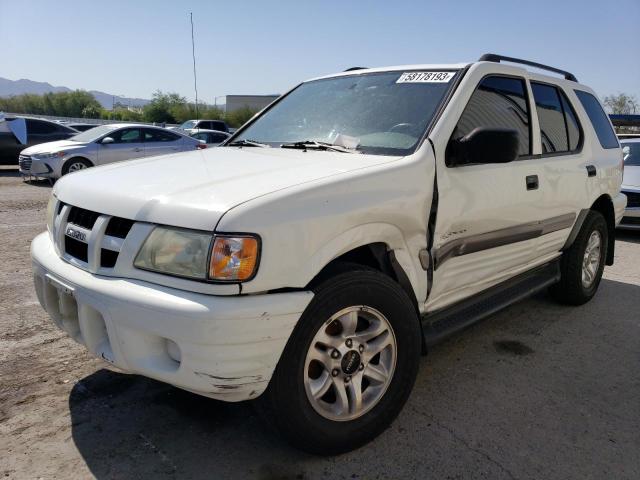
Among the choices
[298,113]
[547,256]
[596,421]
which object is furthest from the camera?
[547,256]

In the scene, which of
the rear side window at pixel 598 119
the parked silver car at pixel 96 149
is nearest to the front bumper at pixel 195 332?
the rear side window at pixel 598 119

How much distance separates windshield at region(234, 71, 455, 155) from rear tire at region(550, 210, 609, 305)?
7.00 feet

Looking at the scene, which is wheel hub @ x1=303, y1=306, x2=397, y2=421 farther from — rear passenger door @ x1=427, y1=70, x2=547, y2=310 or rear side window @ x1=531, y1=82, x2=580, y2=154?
rear side window @ x1=531, y1=82, x2=580, y2=154

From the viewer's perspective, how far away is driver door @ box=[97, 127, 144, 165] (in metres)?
A: 12.3

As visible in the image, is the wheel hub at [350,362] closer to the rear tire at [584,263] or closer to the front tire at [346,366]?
the front tire at [346,366]

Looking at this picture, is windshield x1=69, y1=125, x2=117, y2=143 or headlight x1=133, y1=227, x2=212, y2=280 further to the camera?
windshield x1=69, y1=125, x2=117, y2=143

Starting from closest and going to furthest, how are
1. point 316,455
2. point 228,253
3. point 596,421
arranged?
point 228,253 < point 316,455 < point 596,421

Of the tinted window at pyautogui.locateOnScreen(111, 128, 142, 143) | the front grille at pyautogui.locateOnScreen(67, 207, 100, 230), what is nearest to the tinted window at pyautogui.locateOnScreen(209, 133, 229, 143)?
the tinted window at pyautogui.locateOnScreen(111, 128, 142, 143)

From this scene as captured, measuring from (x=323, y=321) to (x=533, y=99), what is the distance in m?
2.49

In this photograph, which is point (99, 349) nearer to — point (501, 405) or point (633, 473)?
point (501, 405)

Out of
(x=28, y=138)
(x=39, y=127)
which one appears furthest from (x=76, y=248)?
(x=39, y=127)

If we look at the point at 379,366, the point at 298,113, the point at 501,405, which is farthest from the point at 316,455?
the point at 298,113

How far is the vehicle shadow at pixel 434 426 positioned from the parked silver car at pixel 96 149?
883 cm

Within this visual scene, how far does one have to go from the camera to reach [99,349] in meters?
2.30
